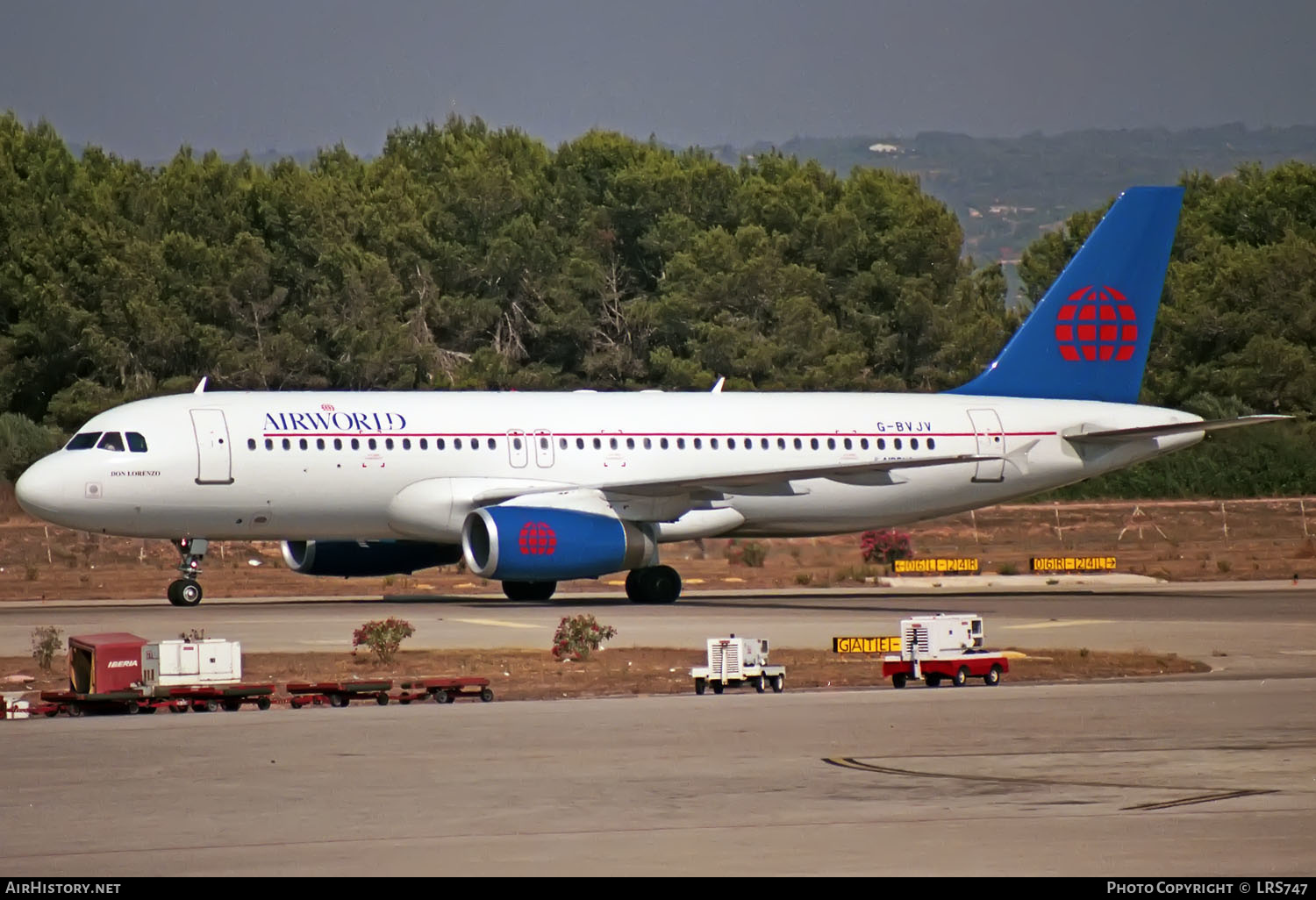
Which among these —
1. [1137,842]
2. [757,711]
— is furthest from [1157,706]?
[1137,842]

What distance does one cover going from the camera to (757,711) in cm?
1827

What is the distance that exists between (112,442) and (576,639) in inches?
451

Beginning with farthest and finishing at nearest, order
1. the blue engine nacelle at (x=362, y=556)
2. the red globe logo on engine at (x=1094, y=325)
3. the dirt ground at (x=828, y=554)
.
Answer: the dirt ground at (x=828, y=554)
the red globe logo on engine at (x=1094, y=325)
the blue engine nacelle at (x=362, y=556)

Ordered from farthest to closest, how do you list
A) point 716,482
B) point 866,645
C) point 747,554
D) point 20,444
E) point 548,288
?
1. point 548,288
2. point 20,444
3. point 747,554
4. point 716,482
5. point 866,645

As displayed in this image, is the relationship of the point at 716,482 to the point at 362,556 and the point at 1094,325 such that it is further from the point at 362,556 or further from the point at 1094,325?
the point at 1094,325

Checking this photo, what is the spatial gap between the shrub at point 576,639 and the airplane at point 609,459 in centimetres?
777

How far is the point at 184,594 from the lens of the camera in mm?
32594

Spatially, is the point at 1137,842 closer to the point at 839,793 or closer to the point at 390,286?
the point at 839,793

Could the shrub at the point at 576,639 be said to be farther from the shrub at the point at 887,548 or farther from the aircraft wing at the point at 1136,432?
the shrub at the point at 887,548

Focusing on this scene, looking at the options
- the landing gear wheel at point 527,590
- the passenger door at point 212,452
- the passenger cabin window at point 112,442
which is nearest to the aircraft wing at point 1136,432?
the landing gear wheel at point 527,590

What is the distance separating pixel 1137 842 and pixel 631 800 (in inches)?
129

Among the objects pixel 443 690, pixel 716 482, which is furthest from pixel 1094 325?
pixel 443 690

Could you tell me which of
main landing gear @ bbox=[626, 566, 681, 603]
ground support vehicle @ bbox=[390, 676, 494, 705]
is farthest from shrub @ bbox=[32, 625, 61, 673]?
main landing gear @ bbox=[626, 566, 681, 603]

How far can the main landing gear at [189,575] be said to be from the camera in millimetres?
32594
